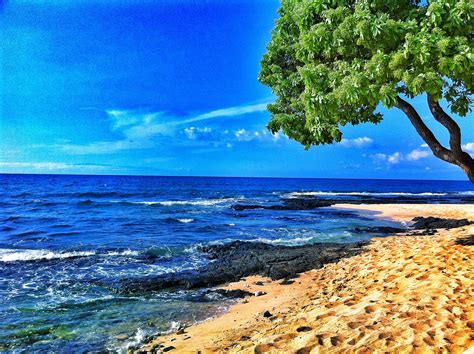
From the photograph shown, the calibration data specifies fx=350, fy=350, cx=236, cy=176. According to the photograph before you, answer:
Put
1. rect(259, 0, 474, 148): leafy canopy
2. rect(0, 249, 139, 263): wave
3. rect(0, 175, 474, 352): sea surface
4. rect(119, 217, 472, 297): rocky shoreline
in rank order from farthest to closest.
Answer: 1. rect(0, 249, 139, 263): wave
2. rect(119, 217, 472, 297): rocky shoreline
3. rect(0, 175, 474, 352): sea surface
4. rect(259, 0, 474, 148): leafy canopy

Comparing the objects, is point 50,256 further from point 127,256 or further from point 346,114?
point 346,114

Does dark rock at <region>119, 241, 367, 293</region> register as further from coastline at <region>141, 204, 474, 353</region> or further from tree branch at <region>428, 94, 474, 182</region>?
tree branch at <region>428, 94, 474, 182</region>

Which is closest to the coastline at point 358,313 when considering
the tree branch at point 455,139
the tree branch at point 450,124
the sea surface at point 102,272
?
the sea surface at point 102,272

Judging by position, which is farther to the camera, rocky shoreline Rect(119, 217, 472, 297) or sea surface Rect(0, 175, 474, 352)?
rocky shoreline Rect(119, 217, 472, 297)

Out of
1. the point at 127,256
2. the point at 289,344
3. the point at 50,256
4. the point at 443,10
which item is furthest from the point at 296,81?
the point at 50,256

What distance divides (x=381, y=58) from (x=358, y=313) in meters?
4.36

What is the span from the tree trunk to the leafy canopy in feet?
1.61

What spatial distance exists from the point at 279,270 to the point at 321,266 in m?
1.42

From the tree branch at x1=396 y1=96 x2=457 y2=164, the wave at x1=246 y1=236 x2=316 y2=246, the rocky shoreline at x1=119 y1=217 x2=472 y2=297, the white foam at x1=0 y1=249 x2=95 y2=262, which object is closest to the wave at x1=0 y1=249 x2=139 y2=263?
the white foam at x1=0 y1=249 x2=95 y2=262

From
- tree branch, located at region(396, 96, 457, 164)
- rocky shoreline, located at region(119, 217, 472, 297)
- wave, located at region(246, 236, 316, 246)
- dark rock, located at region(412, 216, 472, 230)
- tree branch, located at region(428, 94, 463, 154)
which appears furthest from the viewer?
dark rock, located at region(412, 216, 472, 230)

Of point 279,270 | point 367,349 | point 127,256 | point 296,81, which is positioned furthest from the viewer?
point 127,256

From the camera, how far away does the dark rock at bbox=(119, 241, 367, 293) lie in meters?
10.5

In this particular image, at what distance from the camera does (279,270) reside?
11227 mm

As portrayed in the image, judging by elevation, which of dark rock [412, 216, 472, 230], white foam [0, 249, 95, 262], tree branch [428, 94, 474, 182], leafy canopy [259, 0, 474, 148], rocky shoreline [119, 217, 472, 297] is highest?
leafy canopy [259, 0, 474, 148]
